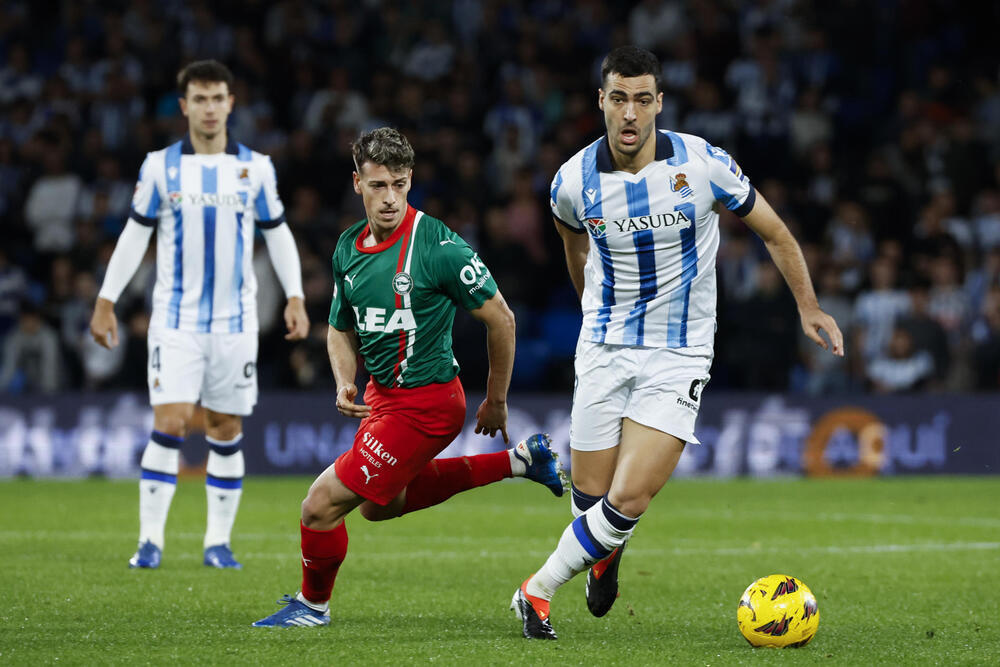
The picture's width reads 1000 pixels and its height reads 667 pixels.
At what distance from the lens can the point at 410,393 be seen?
19.7 ft

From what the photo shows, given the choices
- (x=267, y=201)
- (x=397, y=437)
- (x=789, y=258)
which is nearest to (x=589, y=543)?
(x=397, y=437)

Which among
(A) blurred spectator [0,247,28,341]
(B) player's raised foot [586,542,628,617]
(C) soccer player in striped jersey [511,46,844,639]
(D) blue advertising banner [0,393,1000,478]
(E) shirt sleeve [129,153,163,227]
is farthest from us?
(A) blurred spectator [0,247,28,341]

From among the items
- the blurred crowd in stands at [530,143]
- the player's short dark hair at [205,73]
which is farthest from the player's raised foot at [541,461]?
the blurred crowd in stands at [530,143]

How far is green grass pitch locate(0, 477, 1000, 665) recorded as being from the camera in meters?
5.46

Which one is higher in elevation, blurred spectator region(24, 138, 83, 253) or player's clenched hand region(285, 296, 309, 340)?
blurred spectator region(24, 138, 83, 253)

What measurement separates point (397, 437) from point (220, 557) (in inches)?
97.5

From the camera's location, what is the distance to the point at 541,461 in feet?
21.8

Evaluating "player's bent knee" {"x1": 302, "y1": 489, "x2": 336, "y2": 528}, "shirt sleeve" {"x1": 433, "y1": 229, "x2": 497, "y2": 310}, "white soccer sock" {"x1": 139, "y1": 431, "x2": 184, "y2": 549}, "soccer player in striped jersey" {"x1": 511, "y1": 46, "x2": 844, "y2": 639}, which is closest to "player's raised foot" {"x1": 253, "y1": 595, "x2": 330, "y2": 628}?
"player's bent knee" {"x1": 302, "y1": 489, "x2": 336, "y2": 528}

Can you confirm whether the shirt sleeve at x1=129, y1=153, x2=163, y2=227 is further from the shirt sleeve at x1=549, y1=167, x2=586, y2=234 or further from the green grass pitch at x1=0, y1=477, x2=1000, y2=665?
the shirt sleeve at x1=549, y1=167, x2=586, y2=234

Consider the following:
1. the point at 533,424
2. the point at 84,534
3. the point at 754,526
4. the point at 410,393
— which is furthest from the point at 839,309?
the point at 410,393

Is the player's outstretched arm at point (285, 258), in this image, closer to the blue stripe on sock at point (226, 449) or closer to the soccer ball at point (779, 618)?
the blue stripe on sock at point (226, 449)

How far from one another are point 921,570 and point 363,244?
12.9 ft

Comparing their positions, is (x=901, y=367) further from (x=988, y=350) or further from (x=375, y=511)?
(x=375, y=511)

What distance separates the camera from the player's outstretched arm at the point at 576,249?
6277mm
